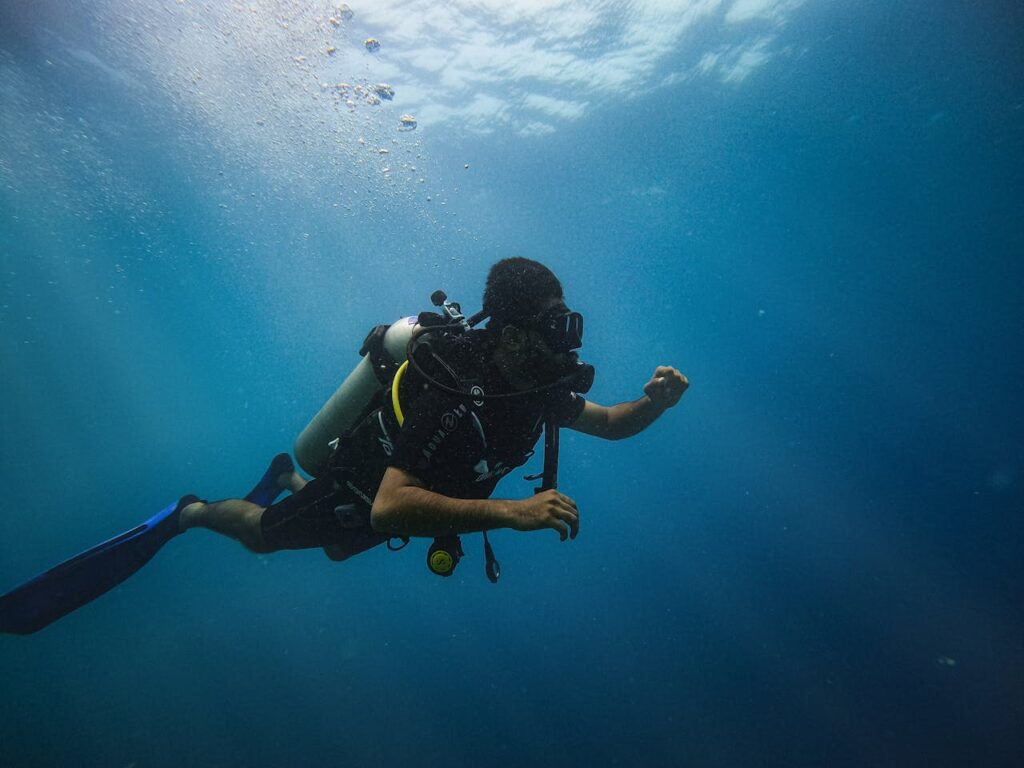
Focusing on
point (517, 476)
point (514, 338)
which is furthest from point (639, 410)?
point (517, 476)

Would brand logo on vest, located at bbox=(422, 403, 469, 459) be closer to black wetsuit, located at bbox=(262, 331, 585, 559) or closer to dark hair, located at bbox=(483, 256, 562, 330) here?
black wetsuit, located at bbox=(262, 331, 585, 559)

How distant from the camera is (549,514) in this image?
172 centimetres

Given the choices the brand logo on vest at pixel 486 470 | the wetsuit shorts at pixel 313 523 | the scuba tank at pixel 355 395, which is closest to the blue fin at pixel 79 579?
the wetsuit shorts at pixel 313 523

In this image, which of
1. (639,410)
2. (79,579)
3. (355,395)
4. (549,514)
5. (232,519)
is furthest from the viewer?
(79,579)

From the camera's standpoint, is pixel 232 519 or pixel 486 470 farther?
pixel 232 519

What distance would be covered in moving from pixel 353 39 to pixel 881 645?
80.4ft

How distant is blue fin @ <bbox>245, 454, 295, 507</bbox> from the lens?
18.7ft

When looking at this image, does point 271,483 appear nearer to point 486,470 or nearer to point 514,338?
point 486,470

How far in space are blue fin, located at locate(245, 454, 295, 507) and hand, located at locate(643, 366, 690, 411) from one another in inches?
A: 195

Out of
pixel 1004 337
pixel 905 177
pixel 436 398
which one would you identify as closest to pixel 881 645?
pixel 436 398

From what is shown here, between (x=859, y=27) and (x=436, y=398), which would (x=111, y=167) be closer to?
(x=436, y=398)

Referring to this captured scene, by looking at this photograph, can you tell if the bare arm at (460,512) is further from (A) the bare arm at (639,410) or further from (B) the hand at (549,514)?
(A) the bare arm at (639,410)

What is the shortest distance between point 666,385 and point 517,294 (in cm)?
133

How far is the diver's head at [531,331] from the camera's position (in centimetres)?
241
